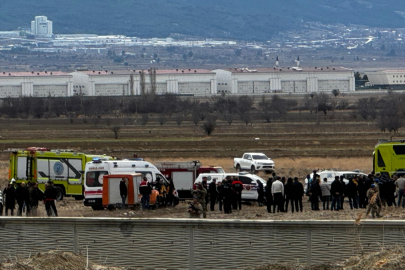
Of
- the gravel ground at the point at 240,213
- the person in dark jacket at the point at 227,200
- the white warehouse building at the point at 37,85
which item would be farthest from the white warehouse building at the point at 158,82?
the person in dark jacket at the point at 227,200

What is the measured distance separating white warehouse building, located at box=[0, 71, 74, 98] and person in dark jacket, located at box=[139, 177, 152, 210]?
117996mm

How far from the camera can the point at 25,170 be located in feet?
78.4

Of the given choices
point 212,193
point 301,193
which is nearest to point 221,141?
point 212,193

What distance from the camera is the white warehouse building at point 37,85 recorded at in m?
137

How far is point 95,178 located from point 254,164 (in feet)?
39.6

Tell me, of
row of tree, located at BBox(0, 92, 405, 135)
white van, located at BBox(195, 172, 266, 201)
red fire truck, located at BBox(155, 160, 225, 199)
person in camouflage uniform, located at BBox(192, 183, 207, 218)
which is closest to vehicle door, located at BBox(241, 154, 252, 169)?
red fire truck, located at BBox(155, 160, 225, 199)

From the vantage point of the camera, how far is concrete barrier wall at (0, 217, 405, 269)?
445 inches

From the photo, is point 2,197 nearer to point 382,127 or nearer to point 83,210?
point 83,210

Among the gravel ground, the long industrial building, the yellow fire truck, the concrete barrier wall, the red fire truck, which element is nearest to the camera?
the concrete barrier wall

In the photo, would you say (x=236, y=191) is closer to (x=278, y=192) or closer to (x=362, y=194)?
(x=278, y=192)

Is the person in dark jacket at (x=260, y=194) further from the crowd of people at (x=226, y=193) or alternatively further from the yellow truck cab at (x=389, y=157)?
the yellow truck cab at (x=389, y=157)

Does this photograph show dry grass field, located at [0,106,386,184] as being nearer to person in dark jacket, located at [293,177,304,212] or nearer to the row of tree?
the row of tree

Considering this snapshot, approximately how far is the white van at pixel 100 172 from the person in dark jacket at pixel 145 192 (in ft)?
3.92

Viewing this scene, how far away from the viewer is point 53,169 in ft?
78.0
